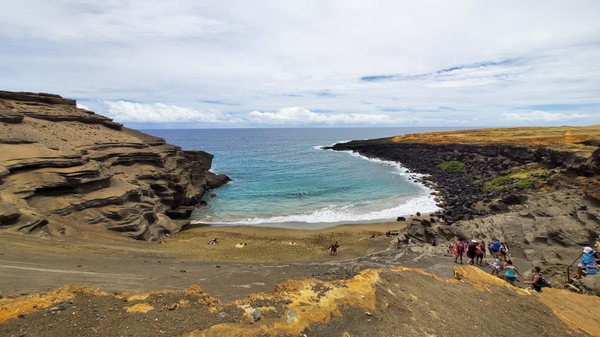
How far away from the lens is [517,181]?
166 ft

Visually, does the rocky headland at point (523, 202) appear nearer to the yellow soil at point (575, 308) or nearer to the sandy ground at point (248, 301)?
the yellow soil at point (575, 308)

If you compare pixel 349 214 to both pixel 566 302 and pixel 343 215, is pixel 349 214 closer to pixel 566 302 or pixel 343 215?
pixel 343 215

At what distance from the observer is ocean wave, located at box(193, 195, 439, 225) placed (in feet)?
136

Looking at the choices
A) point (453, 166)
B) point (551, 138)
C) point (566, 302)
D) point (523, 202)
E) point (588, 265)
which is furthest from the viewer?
point (551, 138)

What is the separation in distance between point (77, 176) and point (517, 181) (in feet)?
174

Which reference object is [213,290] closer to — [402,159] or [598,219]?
[598,219]

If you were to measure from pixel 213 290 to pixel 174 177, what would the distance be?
3641 centimetres

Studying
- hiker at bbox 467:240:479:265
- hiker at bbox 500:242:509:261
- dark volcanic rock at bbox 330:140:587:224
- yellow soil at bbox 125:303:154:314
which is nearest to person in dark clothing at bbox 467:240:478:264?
hiker at bbox 467:240:479:265

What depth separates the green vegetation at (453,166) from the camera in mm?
74700

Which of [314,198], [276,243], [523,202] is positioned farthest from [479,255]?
[314,198]

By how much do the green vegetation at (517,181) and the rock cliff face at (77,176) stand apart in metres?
42.2

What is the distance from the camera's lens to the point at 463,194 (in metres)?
52.4

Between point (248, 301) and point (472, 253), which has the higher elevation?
point (248, 301)

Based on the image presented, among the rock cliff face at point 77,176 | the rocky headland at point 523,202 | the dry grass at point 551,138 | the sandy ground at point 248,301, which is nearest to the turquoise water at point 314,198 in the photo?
the rocky headland at point 523,202
